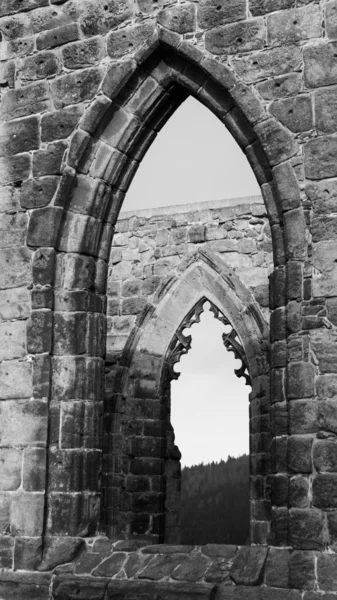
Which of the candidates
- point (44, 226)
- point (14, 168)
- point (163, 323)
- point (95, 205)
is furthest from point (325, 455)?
point (163, 323)

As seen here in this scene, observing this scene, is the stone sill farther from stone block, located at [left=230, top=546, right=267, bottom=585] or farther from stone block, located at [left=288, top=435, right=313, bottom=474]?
stone block, located at [left=288, top=435, right=313, bottom=474]

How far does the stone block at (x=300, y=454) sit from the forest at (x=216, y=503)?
37.9ft

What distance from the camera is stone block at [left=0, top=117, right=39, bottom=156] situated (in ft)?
23.3

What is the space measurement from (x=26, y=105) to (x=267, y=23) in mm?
1870

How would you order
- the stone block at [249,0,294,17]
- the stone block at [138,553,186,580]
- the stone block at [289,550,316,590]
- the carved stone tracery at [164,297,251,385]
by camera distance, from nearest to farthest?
the stone block at [289,550,316,590]
the stone block at [138,553,186,580]
the stone block at [249,0,294,17]
the carved stone tracery at [164,297,251,385]

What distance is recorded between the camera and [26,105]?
719cm

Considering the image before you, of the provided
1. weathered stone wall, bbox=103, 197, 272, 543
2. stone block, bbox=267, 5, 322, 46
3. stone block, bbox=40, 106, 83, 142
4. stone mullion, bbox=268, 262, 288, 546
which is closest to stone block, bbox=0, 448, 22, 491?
stone mullion, bbox=268, 262, 288, 546

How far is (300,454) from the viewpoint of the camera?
5730 mm

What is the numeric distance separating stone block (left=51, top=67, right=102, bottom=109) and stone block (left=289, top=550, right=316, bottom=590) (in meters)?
3.39

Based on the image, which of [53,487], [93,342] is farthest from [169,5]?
[53,487]

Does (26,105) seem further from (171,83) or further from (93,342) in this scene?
(93,342)

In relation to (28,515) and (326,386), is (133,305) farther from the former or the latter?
(326,386)

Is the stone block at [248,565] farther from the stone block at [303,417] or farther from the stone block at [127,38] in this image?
the stone block at [127,38]

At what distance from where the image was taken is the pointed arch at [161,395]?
11.1m
